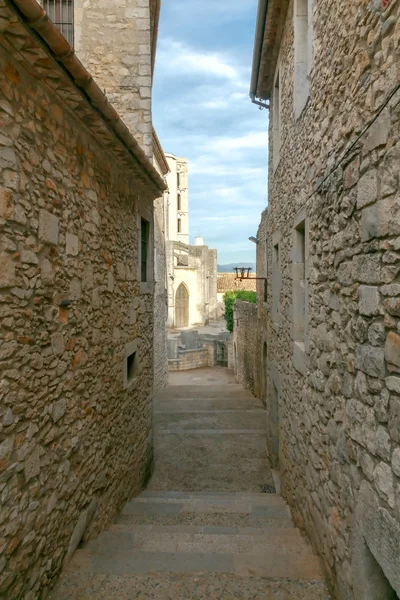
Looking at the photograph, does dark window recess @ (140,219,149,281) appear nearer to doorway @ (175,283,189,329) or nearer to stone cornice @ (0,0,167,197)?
stone cornice @ (0,0,167,197)

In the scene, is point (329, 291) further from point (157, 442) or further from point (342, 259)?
point (157, 442)

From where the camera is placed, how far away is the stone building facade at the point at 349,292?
1.99 metres

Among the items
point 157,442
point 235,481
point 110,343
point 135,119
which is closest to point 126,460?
point 110,343

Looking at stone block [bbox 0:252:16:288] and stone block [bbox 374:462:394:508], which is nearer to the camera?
stone block [bbox 374:462:394:508]

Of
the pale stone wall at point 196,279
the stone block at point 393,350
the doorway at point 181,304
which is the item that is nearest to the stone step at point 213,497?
the stone block at point 393,350

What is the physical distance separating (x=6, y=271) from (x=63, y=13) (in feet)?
21.0

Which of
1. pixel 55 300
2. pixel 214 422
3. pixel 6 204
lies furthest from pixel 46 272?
pixel 214 422

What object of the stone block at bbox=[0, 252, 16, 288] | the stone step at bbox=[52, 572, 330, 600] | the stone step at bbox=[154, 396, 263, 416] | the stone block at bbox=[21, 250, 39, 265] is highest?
the stone block at bbox=[21, 250, 39, 265]

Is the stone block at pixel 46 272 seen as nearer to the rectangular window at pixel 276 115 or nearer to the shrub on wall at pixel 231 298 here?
the rectangular window at pixel 276 115

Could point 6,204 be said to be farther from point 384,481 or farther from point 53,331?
point 384,481

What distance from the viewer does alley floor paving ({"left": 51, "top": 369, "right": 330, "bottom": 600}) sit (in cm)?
291

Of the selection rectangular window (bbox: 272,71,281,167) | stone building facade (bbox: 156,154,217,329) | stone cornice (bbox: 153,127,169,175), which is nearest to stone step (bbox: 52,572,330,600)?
rectangular window (bbox: 272,71,281,167)

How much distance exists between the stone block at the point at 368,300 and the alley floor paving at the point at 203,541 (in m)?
2.01

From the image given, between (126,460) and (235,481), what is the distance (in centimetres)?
238
